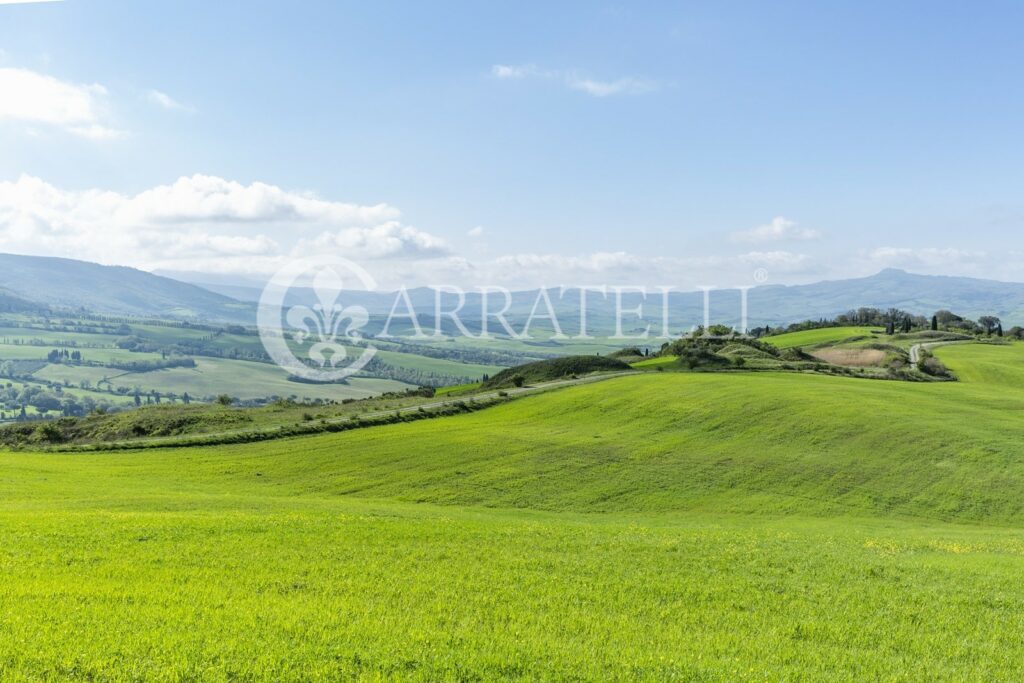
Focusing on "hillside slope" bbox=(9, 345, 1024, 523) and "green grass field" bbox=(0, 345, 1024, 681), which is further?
"hillside slope" bbox=(9, 345, 1024, 523)

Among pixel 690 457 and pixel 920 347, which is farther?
Result: pixel 920 347

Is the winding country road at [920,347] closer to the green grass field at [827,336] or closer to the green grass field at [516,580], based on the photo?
the green grass field at [827,336]

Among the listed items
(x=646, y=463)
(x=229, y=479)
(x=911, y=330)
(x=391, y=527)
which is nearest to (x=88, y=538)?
(x=391, y=527)

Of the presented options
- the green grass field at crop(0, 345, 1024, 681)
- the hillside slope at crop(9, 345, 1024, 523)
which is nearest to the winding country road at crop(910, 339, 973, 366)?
the hillside slope at crop(9, 345, 1024, 523)

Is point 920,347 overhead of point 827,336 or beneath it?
beneath

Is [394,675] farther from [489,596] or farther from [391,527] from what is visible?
[391,527]

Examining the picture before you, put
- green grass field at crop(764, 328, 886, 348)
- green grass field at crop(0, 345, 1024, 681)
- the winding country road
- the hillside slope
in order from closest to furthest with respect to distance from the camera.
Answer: green grass field at crop(0, 345, 1024, 681) < the hillside slope < the winding country road < green grass field at crop(764, 328, 886, 348)

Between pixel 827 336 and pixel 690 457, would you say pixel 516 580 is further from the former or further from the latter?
pixel 827 336

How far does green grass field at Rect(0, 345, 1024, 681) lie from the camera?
10.3m

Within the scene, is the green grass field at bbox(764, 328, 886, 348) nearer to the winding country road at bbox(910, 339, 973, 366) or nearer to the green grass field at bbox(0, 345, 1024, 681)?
the winding country road at bbox(910, 339, 973, 366)

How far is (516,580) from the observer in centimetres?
1523

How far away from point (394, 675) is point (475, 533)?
10.9 metres

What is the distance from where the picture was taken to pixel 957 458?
45.2 m

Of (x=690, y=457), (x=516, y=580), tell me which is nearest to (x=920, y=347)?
(x=690, y=457)
